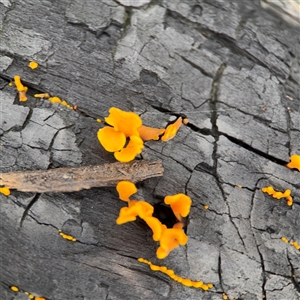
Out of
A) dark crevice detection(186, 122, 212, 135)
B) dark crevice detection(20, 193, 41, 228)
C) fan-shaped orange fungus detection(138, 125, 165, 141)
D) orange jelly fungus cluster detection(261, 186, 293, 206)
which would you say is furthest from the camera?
dark crevice detection(186, 122, 212, 135)

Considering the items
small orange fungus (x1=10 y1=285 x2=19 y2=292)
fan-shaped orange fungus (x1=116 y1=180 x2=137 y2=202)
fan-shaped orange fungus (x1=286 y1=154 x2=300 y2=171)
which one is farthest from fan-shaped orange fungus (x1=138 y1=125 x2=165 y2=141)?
small orange fungus (x1=10 y1=285 x2=19 y2=292)

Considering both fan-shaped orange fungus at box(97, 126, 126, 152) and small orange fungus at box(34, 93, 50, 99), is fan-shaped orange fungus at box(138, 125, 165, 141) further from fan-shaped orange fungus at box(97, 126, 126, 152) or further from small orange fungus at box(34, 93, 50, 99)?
small orange fungus at box(34, 93, 50, 99)

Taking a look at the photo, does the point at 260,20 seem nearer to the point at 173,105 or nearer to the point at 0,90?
the point at 173,105

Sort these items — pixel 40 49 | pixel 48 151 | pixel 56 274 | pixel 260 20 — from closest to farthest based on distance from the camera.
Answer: pixel 56 274
pixel 48 151
pixel 40 49
pixel 260 20

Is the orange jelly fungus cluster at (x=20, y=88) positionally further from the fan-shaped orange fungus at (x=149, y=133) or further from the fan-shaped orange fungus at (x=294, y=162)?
the fan-shaped orange fungus at (x=294, y=162)

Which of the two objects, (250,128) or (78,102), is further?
(250,128)

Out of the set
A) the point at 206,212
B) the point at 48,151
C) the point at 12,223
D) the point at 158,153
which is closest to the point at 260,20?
the point at 158,153

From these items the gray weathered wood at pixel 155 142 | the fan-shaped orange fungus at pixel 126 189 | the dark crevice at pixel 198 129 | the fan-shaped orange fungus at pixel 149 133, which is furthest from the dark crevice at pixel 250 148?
the fan-shaped orange fungus at pixel 126 189
